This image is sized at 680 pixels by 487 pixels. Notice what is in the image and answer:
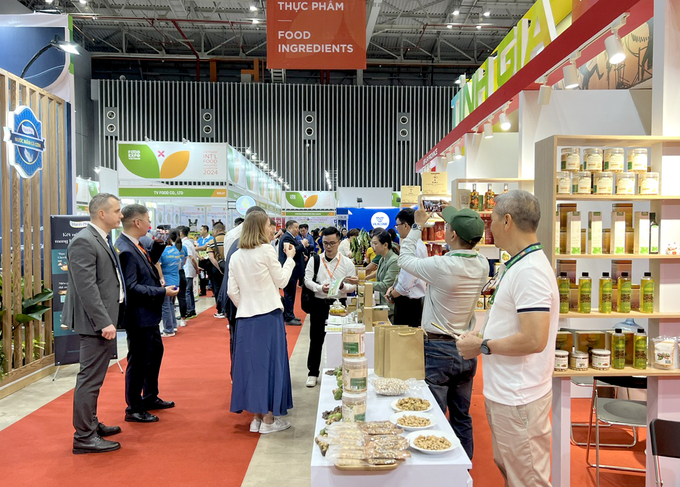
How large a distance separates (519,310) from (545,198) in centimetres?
125

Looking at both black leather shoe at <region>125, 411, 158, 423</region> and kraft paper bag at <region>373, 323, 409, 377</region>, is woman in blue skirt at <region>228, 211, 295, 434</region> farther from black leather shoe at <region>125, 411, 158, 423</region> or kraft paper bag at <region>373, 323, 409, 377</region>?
kraft paper bag at <region>373, 323, 409, 377</region>

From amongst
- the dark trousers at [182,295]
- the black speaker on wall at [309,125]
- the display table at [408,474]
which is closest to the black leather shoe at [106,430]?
the display table at [408,474]

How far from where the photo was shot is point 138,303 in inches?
162

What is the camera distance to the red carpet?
10.6 feet

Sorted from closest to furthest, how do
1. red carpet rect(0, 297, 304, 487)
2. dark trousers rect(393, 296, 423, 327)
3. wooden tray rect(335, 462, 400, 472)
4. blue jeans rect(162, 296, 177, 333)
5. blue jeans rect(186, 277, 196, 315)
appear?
wooden tray rect(335, 462, 400, 472)
red carpet rect(0, 297, 304, 487)
dark trousers rect(393, 296, 423, 327)
blue jeans rect(162, 296, 177, 333)
blue jeans rect(186, 277, 196, 315)

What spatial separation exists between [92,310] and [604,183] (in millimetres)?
3295

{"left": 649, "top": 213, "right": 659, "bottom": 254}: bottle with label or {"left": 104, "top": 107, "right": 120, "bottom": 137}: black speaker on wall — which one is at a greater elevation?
{"left": 104, "top": 107, "right": 120, "bottom": 137}: black speaker on wall

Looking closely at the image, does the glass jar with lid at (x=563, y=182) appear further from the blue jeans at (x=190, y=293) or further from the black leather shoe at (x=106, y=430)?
the blue jeans at (x=190, y=293)

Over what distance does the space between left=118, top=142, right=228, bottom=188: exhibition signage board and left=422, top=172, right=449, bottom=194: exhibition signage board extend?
363 cm

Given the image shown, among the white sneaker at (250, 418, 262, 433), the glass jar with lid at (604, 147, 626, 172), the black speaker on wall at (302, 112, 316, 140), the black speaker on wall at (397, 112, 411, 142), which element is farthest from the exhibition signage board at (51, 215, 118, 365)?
the black speaker on wall at (397, 112, 411, 142)

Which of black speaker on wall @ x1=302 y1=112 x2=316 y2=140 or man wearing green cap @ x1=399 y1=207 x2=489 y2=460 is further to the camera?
black speaker on wall @ x1=302 y1=112 x2=316 y2=140

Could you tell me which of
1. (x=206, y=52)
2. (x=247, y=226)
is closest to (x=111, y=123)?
(x=206, y=52)

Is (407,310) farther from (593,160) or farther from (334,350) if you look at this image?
(593,160)

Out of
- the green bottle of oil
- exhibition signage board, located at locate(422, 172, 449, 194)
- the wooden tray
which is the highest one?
exhibition signage board, located at locate(422, 172, 449, 194)
